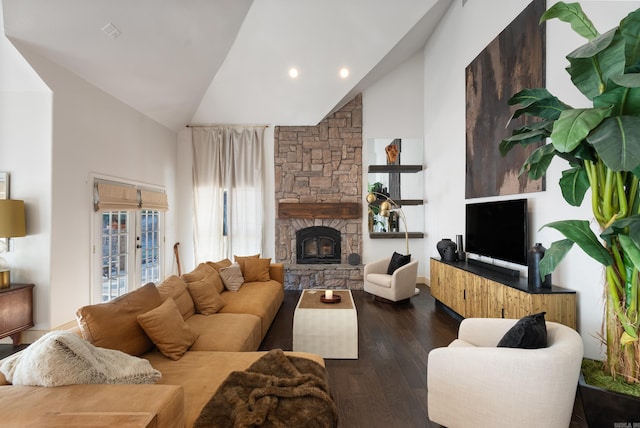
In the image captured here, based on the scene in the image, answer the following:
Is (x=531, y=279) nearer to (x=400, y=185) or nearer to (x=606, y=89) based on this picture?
(x=606, y=89)

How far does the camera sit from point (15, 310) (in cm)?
312

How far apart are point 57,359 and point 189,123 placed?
572 centimetres

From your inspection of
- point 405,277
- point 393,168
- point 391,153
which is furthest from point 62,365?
point 391,153

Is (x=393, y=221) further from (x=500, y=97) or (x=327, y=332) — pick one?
(x=327, y=332)

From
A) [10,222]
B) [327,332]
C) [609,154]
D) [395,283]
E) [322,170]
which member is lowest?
[327,332]

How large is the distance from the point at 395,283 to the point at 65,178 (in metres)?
4.37

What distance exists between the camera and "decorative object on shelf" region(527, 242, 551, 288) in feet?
Answer: 9.26

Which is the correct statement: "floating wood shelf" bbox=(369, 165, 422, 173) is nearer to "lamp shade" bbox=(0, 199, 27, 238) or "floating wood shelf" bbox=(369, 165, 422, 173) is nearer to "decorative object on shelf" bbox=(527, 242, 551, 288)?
"decorative object on shelf" bbox=(527, 242, 551, 288)

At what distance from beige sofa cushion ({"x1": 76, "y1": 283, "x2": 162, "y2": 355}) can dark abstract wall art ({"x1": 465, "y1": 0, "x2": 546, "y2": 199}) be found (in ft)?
11.1

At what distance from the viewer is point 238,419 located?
138 centimetres

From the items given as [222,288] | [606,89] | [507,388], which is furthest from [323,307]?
[606,89]

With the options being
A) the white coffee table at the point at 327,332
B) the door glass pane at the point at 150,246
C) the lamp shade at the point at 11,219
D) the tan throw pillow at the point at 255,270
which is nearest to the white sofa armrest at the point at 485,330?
the white coffee table at the point at 327,332

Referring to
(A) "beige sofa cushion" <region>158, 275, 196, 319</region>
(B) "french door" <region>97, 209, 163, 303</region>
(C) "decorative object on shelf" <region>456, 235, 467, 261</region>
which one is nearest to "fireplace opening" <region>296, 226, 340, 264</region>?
(C) "decorative object on shelf" <region>456, 235, 467, 261</region>

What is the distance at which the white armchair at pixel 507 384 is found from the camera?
1.63m
